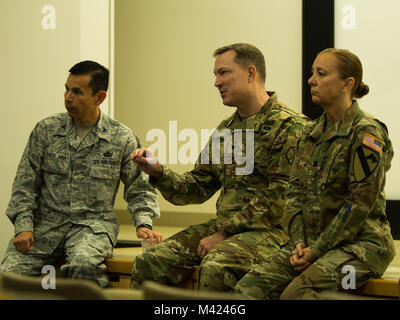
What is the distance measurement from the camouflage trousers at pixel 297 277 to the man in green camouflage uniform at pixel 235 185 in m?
0.17

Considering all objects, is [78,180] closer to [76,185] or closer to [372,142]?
[76,185]

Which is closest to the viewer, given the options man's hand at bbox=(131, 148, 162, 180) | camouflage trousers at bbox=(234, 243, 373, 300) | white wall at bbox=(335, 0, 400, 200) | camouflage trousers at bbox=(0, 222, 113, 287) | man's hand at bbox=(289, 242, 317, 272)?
camouflage trousers at bbox=(234, 243, 373, 300)

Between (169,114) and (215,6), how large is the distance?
95cm

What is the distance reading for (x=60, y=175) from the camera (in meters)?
3.01

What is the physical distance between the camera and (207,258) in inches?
98.8

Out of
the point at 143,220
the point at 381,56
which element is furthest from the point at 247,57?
the point at 381,56

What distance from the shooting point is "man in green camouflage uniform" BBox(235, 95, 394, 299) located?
2191mm

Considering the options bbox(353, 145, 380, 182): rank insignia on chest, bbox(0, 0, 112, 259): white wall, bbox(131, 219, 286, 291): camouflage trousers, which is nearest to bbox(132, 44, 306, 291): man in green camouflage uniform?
bbox(131, 219, 286, 291): camouflage trousers

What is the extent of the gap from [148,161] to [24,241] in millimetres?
707

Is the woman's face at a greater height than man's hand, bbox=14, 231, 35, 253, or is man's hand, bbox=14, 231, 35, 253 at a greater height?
the woman's face

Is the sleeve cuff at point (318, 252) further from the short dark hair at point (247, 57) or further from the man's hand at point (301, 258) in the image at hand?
the short dark hair at point (247, 57)

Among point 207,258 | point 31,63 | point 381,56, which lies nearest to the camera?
point 207,258

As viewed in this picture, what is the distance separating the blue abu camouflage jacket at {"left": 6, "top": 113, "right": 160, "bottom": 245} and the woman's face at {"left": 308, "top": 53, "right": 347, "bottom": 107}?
1017 mm

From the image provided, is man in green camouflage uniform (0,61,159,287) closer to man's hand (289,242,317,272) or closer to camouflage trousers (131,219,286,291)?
camouflage trousers (131,219,286,291)
